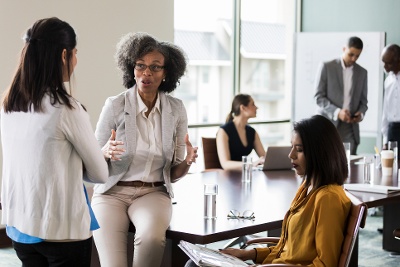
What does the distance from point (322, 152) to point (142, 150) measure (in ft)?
3.88

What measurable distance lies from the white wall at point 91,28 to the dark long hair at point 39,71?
332 cm

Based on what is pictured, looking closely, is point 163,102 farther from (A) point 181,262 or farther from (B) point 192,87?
(B) point 192,87

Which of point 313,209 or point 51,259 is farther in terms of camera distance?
point 313,209

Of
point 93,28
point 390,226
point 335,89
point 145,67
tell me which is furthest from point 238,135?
point 145,67

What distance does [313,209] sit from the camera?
115 inches

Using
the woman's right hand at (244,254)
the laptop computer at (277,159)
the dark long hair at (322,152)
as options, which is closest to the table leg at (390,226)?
the laptop computer at (277,159)

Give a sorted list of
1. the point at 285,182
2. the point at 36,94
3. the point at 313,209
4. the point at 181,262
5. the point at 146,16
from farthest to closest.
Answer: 1. the point at 146,16
2. the point at 285,182
3. the point at 181,262
4. the point at 313,209
5. the point at 36,94

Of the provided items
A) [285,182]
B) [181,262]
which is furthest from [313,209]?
[285,182]

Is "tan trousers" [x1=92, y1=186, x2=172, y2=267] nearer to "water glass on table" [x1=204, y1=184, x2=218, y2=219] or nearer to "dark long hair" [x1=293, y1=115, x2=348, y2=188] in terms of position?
"water glass on table" [x1=204, y1=184, x2=218, y2=219]

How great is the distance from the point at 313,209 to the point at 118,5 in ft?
14.4

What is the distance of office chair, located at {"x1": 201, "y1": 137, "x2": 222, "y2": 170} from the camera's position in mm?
6215

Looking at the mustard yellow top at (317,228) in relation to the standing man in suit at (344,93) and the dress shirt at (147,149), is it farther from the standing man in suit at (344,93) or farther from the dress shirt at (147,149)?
the standing man in suit at (344,93)

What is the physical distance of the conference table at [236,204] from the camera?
3.30 metres

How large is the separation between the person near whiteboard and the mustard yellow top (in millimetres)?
5103
